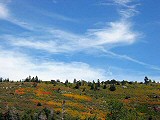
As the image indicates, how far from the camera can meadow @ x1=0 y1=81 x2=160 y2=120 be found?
326 ft

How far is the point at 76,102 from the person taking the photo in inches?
5276

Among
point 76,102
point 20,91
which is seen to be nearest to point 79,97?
point 76,102

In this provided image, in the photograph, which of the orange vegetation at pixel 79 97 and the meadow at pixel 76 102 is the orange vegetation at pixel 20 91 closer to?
the meadow at pixel 76 102

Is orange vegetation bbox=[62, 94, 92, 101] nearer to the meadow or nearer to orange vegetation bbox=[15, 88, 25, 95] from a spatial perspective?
the meadow

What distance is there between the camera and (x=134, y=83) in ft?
628

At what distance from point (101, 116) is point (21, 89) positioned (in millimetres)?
42776

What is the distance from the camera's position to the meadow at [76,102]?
9938cm

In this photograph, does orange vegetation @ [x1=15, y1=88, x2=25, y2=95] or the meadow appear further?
orange vegetation @ [x1=15, y1=88, x2=25, y2=95]

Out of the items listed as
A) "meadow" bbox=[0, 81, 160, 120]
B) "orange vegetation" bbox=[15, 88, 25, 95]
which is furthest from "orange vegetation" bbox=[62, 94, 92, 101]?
"orange vegetation" bbox=[15, 88, 25, 95]

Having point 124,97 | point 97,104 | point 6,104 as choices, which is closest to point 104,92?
point 124,97

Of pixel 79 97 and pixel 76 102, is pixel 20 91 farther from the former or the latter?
pixel 79 97

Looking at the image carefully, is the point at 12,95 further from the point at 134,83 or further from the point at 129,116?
the point at 134,83

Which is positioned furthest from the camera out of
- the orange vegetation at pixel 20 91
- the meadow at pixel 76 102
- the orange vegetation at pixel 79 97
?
the orange vegetation at pixel 79 97

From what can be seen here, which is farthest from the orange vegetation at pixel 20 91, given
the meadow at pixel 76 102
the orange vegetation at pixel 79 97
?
the orange vegetation at pixel 79 97
